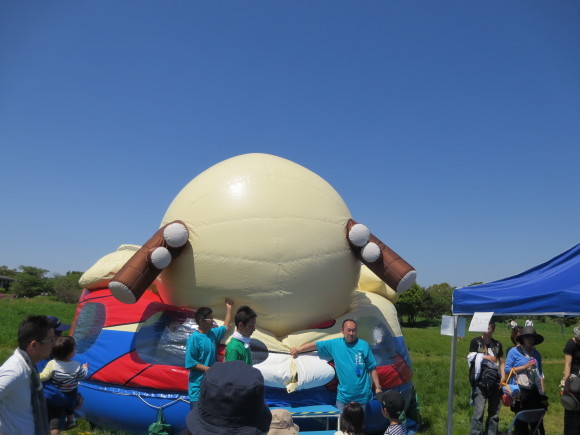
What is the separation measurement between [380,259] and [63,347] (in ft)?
11.9

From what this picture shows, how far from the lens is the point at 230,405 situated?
149 cm

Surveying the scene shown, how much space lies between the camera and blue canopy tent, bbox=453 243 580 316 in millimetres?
4301

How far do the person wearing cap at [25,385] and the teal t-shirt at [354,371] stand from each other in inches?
106

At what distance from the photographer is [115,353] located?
5312 millimetres

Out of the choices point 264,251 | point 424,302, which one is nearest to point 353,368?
point 264,251

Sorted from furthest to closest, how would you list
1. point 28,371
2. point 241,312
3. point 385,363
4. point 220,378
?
point 385,363
point 241,312
point 28,371
point 220,378

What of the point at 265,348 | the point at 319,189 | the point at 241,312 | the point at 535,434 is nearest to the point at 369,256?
the point at 319,189

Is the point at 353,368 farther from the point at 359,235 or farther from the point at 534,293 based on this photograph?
the point at 534,293

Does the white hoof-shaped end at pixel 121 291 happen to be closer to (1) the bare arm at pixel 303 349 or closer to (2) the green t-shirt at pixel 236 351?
(2) the green t-shirt at pixel 236 351

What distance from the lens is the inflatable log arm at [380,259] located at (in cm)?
567

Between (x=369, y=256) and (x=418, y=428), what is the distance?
243 cm

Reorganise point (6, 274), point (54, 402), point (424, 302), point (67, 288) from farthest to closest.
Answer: point (6, 274), point (67, 288), point (424, 302), point (54, 402)

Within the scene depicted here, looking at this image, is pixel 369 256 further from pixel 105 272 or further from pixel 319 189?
pixel 105 272

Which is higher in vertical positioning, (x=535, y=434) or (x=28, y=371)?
(x=28, y=371)
